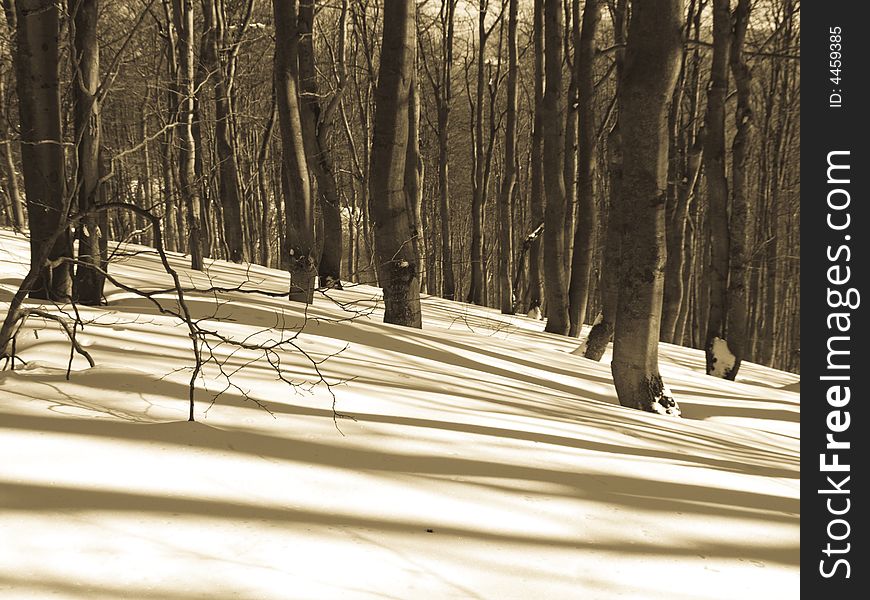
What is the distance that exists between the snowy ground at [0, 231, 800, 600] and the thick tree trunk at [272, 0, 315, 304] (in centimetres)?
391

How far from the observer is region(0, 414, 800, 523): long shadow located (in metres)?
2.45

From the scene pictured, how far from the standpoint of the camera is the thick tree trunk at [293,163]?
26.3ft

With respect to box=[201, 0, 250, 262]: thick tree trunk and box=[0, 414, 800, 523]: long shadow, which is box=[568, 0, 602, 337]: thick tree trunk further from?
box=[0, 414, 800, 523]: long shadow

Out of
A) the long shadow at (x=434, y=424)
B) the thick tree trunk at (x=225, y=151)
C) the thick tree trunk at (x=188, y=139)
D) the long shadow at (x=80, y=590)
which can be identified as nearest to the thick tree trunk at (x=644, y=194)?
the long shadow at (x=434, y=424)

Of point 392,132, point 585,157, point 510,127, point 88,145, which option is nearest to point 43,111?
point 88,145

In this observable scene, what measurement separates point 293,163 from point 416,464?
6122 mm

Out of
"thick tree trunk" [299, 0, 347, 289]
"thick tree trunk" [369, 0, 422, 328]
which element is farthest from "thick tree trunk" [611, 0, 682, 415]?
"thick tree trunk" [299, 0, 347, 289]

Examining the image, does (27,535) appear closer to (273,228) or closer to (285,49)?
(285,49)

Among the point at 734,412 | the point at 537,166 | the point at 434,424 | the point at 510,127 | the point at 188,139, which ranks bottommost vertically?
the point at 734,412

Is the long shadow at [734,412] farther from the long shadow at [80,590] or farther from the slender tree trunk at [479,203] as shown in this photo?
the slender tree trunk at [479,203]

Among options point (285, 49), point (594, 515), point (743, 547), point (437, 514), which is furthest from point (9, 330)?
point (285, 49)

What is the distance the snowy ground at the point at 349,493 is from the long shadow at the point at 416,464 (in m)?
0.01

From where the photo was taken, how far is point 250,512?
200 cm

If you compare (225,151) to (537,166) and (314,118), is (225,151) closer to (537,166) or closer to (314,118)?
(314,118)
